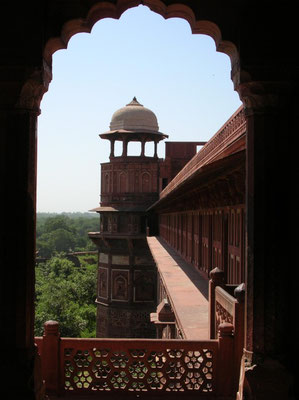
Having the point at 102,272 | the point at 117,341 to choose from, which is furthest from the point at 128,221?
the point at 117,341

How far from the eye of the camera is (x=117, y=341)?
4738mm

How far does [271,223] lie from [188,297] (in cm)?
452

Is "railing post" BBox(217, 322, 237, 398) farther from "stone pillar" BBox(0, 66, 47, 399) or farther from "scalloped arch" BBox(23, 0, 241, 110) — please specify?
"scalloped arch" BBox(23, 0, 241, 110)

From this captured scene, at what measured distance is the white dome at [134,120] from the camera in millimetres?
28453

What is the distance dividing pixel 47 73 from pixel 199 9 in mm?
1209

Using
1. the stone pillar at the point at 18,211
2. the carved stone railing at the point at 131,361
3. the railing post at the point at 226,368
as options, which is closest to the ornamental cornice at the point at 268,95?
the stone pillar at the point at 18,211

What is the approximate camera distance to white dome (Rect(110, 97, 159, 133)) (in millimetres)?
28453

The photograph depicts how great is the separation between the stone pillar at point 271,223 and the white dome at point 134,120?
24687mm

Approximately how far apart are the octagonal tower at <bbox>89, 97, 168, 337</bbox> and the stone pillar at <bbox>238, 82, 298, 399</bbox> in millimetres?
23806

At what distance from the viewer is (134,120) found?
2856 centimetres

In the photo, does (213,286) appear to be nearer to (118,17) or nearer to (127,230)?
(118,17)

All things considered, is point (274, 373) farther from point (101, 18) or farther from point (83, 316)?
point (83, 316)

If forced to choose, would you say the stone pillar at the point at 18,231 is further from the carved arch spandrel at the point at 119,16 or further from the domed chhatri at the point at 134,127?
the domed chhatri at the point at 134,127

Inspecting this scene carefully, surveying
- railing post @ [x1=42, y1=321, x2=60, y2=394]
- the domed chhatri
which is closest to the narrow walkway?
railing post @ [x1=42, y1=321, x2=60, y2=394]
